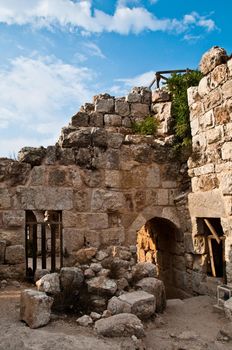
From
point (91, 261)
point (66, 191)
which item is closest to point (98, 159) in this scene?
point (66, 191)

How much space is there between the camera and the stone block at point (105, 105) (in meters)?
7.32

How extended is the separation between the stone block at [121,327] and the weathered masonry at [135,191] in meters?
2.10

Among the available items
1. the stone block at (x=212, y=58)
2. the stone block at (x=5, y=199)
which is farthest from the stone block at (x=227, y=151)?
the stone block at (x=5, y=199)

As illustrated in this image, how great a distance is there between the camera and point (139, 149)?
638cm

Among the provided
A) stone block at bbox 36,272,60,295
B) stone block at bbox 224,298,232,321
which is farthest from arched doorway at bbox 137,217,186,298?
stone block at bbox 36,272,60,295

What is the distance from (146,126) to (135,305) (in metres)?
3.97

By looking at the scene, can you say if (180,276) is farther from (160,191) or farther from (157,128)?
(157,128)

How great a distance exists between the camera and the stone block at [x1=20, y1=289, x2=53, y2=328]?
3676 mm

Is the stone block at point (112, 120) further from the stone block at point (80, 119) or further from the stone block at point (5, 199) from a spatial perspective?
the stone block at point (5, 199)

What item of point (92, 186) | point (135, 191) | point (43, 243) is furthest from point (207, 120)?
point (43, 243)

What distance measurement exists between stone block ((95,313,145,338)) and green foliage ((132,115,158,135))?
416 cm

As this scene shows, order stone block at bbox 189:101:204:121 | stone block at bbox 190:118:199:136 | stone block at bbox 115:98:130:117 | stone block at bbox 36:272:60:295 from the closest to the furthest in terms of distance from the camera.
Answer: stone block at bbox 36:272:60:295 → stone block at bbox 189:101:204:121 → stone block at bbox 190:118:199:136 → stone block at bbox 115:98:130:117

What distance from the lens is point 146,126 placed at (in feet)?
23.1

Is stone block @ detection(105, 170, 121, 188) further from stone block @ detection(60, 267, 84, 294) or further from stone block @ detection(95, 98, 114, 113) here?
stone block @ detection(60, 267, 84, 294)
